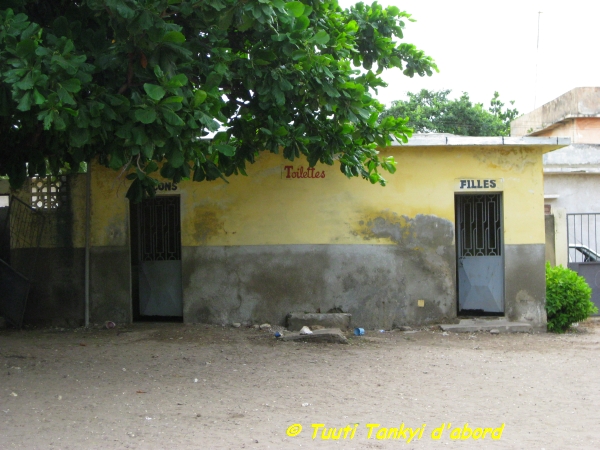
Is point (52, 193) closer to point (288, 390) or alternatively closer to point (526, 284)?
point (288, 390)

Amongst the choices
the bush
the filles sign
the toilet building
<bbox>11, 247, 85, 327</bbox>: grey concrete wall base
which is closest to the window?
the toilet building

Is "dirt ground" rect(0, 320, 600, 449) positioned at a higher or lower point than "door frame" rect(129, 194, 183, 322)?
lower

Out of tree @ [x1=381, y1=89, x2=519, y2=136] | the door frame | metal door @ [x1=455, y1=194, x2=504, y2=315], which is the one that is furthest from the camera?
tree @ [x1=381, y1=89, x2=519, y2=136]

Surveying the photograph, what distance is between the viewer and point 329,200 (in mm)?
9633

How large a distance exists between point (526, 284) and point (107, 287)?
6223 mm

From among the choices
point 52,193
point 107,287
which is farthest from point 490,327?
point 52,193

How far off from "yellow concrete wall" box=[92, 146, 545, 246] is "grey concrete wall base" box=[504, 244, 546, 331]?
19 centimetres

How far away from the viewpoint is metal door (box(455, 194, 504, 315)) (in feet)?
32.6

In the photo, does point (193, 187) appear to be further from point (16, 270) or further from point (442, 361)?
point (442, 361)

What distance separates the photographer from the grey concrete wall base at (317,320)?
368 inches

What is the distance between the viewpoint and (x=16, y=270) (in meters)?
9.84

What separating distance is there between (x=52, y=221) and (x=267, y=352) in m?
4.07

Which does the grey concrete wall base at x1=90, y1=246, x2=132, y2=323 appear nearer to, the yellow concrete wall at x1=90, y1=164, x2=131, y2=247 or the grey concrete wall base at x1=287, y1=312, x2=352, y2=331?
the yellow concrete wall at x1=90, y1=164, x2=131, y2=247

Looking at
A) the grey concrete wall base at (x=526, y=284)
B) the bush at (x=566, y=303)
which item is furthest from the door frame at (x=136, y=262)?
the bush at (x=566, y=303)
